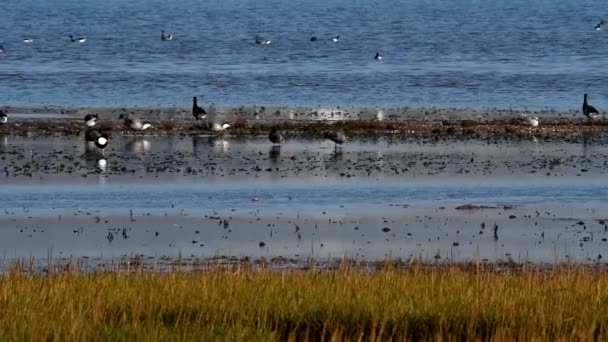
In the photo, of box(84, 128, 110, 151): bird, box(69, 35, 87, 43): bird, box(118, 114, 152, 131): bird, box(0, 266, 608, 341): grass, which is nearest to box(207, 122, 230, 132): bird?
box(118, 114, 152, 131): bird

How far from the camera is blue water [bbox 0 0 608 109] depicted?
3862 centimetres

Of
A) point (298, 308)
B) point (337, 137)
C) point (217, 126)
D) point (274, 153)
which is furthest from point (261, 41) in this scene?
point (298, 308)

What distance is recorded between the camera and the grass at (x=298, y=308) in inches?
402

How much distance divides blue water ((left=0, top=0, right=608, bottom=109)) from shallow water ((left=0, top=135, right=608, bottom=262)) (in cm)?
991

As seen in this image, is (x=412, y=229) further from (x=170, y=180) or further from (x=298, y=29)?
(x=298, y=29)

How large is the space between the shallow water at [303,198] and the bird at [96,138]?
1.03 feet

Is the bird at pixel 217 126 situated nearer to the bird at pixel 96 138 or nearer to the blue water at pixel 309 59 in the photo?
the bird at pixel 96 138

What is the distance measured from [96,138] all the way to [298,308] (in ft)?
49.9

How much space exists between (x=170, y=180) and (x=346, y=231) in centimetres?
487

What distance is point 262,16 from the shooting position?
95.6m

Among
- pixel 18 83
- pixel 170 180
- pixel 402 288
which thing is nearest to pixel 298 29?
pixel 18 83

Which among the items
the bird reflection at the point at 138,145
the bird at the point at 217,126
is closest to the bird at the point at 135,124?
the bird reflection at the point at 138,145

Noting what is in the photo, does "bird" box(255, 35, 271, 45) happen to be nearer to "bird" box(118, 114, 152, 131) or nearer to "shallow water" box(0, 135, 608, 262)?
"bird" box(118, 114, 152, 131)

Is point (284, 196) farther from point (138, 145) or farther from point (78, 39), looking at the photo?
point (78, 39)
